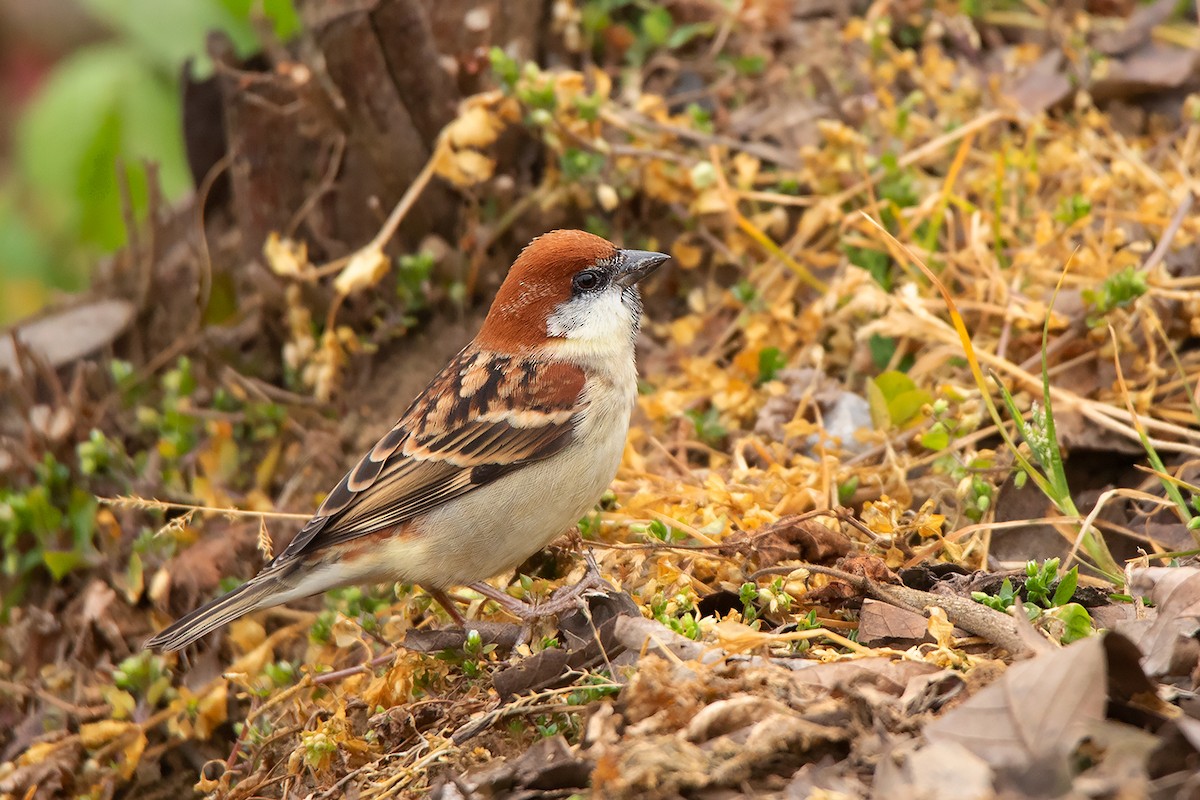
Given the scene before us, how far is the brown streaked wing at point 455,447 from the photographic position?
397 centimetres

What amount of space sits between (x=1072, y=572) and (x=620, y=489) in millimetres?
1690

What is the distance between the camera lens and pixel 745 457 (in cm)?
453

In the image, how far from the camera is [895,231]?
504 cm

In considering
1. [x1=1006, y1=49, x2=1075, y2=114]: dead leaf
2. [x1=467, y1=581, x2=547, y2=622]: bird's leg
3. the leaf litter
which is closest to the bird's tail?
the leaf litter

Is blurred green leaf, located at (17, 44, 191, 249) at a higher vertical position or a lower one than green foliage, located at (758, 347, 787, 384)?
higher

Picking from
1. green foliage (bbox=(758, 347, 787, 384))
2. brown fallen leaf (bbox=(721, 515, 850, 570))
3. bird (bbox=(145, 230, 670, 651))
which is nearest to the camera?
brown fallen leaf (bbox=(721, 515, 850, 570))

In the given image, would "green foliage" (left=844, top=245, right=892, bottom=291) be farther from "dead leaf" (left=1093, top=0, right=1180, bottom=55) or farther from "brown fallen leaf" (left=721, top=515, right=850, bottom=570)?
"dead leaf" (left=1093, top=0, right=1180, bottom=55)

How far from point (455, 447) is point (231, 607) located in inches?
33.3

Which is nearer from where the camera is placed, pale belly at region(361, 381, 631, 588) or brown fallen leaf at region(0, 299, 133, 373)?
pale belly at region(361, 381, 631, 588)

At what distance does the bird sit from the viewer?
3.84m

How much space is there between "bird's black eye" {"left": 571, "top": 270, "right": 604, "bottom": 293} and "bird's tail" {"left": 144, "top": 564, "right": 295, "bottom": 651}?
1.32 m

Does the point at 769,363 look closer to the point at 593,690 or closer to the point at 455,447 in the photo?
the point at 455,447

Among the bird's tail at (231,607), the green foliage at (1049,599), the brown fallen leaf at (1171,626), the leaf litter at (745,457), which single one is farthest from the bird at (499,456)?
the brown fallen leaf at (1171,626)

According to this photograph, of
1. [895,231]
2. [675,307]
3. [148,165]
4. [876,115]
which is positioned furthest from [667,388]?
[148,165]
